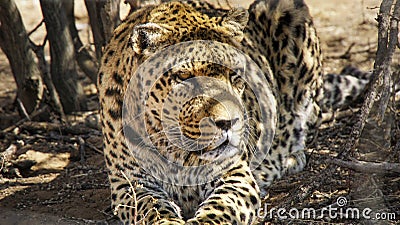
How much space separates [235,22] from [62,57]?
3.29 metres

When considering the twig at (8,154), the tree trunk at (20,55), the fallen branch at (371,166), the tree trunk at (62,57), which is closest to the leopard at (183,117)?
the fallen branch at (371,166)

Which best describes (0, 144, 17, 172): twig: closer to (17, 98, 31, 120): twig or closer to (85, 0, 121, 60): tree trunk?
(17, 98, 31, 120): twig

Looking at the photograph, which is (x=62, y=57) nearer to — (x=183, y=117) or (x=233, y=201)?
Answer: (x=183, y=117)

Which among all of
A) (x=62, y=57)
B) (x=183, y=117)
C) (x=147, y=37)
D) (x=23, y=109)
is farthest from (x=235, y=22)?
(x=23, y=109)

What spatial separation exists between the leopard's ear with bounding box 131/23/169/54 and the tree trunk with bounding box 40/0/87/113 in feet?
9.96

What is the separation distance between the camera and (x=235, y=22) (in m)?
6.09

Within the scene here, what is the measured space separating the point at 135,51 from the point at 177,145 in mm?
818

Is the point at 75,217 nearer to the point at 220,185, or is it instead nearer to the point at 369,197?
the point at 220,185

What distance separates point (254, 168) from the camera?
673 cm

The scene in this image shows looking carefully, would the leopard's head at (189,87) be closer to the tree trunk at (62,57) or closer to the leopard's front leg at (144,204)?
the leopard's front leg at (144,204)

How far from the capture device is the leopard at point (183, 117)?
5480 millimetres

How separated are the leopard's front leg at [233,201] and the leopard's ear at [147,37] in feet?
4.00

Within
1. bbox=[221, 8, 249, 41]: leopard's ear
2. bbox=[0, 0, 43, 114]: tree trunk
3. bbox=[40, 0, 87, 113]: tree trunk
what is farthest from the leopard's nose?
bbox=[0, 0, 43, 114]: tree trunk

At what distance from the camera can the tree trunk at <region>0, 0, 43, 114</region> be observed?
8.33 meters
